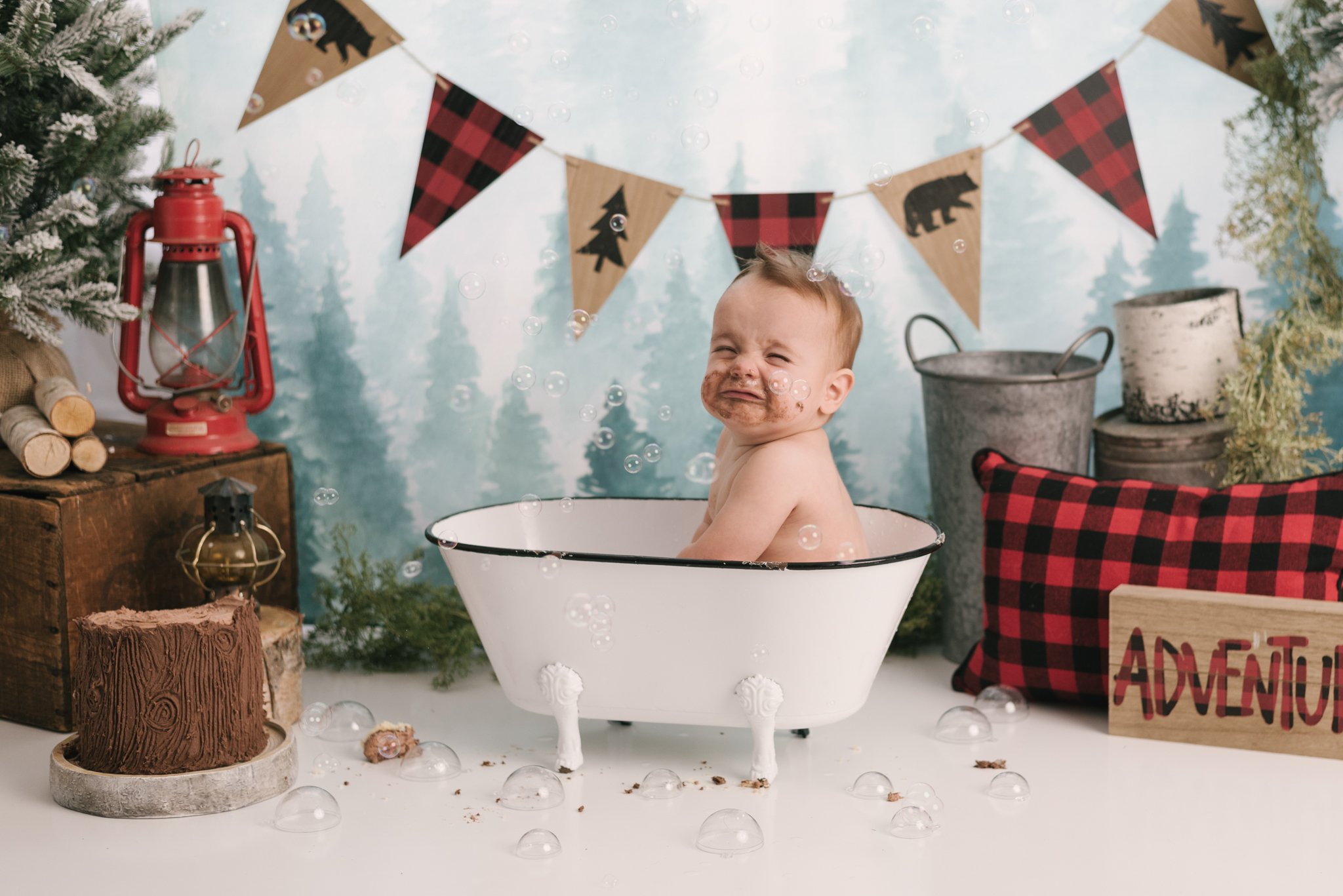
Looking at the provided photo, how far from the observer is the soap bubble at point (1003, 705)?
7.47ft

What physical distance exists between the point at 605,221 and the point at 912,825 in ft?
5.15

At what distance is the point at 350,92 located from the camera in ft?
8.99

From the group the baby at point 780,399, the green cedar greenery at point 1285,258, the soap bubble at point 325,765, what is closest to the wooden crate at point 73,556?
the soap bubble at point 325,765

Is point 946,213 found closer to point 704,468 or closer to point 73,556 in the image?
point 704,468

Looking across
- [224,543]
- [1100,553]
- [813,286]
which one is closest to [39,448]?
[224,543]

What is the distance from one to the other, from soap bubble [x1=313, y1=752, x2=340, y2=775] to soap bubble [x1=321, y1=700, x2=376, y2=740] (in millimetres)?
87

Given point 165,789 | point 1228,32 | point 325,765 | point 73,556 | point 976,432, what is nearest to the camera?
point 165,789

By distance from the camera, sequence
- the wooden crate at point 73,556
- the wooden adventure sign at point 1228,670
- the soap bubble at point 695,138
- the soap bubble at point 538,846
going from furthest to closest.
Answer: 1. the soap bubble at point 695,138
2. the wooden crate at point 73,556
3. the wooden adventure sign at point 1228,670
4. the soap bubble at point 538,846

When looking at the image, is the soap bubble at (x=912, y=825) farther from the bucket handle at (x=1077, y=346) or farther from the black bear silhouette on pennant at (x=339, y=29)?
the black bear silhouette on pennant at (x=339, y=29)

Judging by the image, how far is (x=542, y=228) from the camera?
288cm

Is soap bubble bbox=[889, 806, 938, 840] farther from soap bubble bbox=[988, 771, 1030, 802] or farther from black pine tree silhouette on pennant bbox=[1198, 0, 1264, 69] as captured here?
black pine tree silhouette on pennant bbox=[1198, 0, 1264, 69]

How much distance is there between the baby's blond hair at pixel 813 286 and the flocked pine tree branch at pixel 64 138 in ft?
3.93

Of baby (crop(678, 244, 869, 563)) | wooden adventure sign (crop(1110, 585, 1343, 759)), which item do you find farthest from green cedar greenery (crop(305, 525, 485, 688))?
wooden adventure sign (crop(1110, 585, 1343, 759))

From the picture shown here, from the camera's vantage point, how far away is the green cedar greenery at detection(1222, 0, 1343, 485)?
252 centimetres
